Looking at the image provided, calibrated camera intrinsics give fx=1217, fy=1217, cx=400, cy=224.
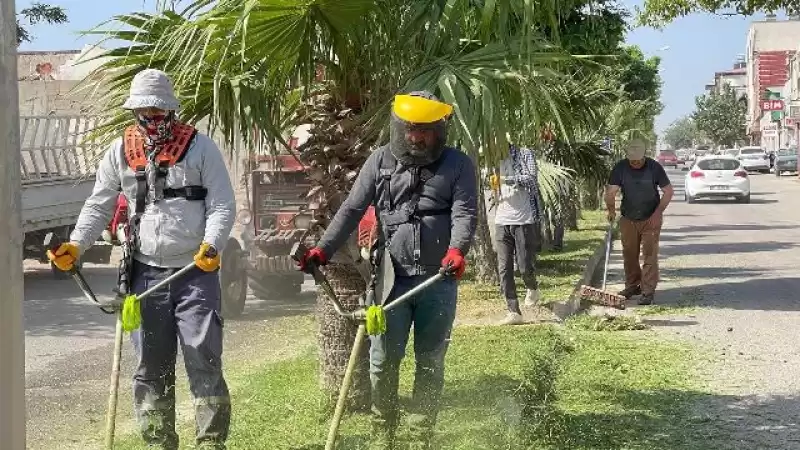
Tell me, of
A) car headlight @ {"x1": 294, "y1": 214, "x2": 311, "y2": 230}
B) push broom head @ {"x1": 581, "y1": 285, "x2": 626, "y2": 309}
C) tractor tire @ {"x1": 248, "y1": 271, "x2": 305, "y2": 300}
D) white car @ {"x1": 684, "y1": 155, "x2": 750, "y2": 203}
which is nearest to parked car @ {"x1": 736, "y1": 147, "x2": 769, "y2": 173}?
white car @ {"x1": 684, "y1": 155, "x2": 750, "y2": 203}

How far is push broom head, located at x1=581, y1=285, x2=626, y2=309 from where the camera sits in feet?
39.9

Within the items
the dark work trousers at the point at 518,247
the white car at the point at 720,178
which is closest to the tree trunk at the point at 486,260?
the dark work trousers at the point at 518,247

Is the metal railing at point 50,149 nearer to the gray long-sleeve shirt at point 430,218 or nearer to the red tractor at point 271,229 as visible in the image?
the red tractor at point 271,229

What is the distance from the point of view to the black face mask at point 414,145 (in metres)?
5.86

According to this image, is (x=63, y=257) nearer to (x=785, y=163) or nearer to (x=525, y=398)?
(x=525, y=398)

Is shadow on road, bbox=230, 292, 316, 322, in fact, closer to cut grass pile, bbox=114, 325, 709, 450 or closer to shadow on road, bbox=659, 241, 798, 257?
cut grass pile, bbox=114, 325, 709, 450

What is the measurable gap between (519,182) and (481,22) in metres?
5.81

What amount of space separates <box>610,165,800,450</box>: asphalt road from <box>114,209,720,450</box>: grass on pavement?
0.26 metres

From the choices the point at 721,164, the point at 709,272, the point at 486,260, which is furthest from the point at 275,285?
the point at 721,164

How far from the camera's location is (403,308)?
6.11m

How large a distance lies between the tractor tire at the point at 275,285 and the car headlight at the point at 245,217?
23.7 inches

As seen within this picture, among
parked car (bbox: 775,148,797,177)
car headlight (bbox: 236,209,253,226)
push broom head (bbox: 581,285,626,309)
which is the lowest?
push broom head (bbox: 581,285,626,309)

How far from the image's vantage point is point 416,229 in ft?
19.7

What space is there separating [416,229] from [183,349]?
1.27m
